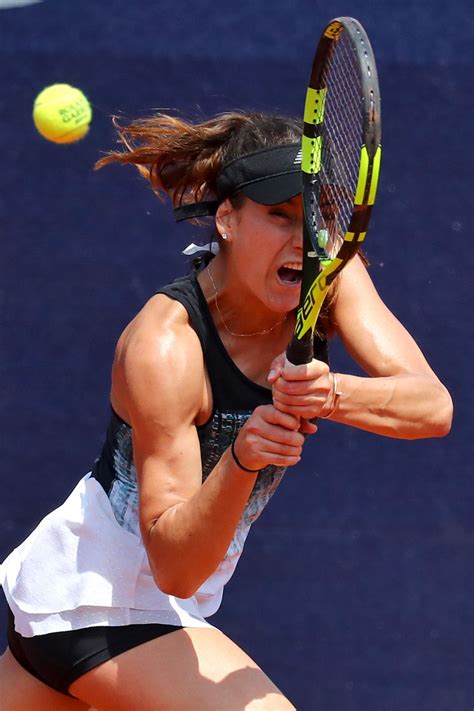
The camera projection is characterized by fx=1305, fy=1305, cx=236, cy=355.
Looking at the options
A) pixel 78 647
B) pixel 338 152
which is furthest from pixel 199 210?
pixel 78 647

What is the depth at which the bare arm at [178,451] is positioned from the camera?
5.42 ft

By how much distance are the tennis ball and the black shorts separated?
1.06 metres

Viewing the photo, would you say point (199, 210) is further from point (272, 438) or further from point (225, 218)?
point (272, 438)

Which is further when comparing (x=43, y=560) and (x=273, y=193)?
(x=43, y=560)

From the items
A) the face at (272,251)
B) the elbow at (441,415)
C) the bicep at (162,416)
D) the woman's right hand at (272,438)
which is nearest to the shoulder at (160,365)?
the bicep at (162,416)

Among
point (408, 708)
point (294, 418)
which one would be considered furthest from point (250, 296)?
point (408, 708)

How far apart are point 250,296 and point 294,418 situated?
1.36 ft

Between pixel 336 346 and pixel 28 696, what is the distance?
104cm

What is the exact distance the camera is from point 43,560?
6.73 feet

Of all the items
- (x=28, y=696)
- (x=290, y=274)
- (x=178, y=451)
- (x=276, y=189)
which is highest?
(x=276, y=189)

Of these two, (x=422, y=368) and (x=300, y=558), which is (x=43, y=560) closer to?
(x=422, y=368)

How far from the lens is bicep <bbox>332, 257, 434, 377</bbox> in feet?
6.34

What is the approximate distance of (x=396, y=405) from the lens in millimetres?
1803

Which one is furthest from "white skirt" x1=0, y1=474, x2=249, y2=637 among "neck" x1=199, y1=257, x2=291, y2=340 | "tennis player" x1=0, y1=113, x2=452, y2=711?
"neck" x1=199, y1=257, x2=291, y2=340
